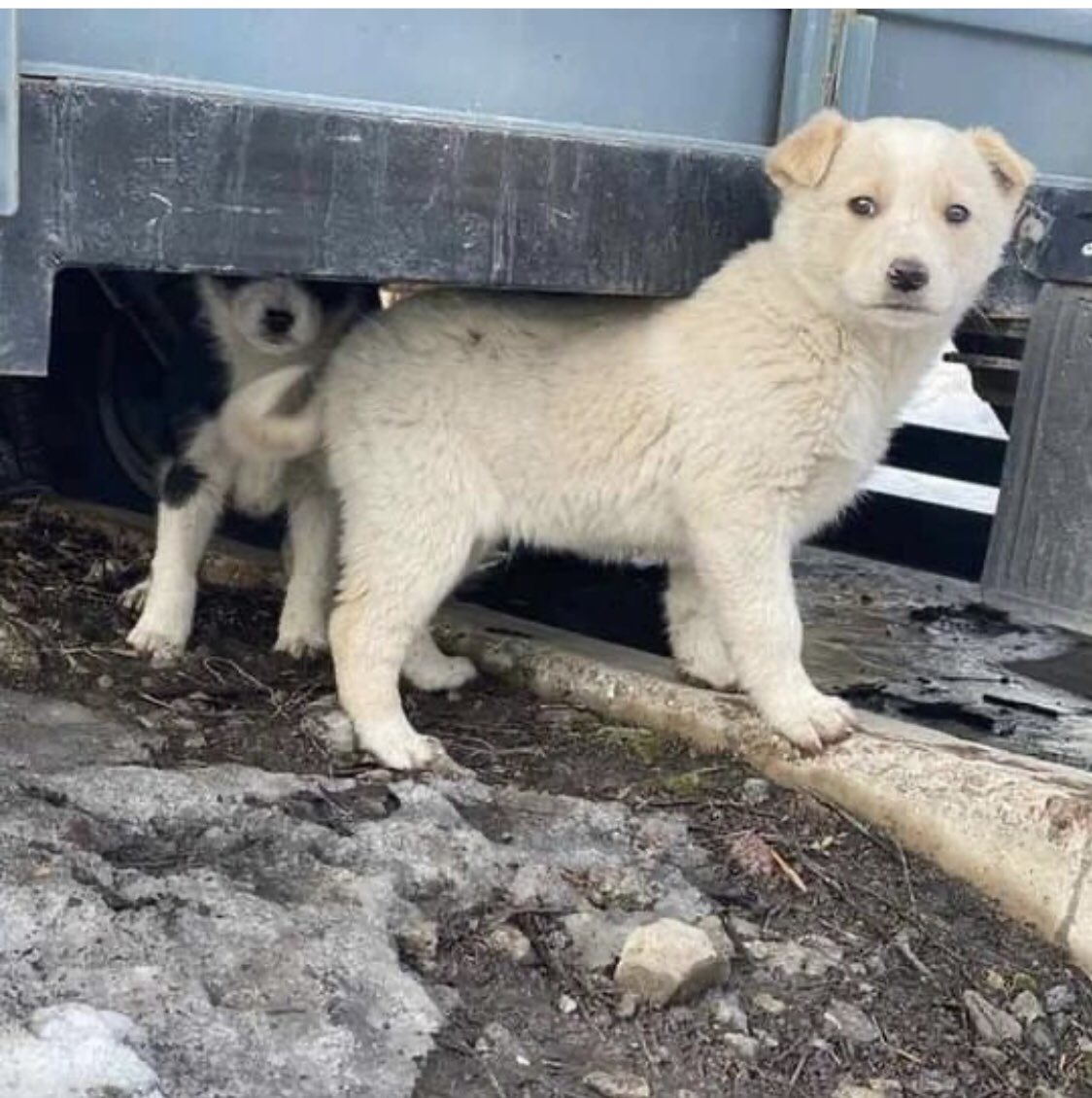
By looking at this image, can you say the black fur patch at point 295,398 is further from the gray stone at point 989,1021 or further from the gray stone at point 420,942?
the gray stone at point 989,1021

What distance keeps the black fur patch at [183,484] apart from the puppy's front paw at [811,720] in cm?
163

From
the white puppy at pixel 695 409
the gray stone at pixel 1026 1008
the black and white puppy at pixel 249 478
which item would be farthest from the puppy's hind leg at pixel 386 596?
the gray stone at pixel 1026 1008

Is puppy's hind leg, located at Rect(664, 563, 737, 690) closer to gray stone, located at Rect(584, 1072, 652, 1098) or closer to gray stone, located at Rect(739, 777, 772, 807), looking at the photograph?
gray stone, located at Rect(739, 777, 772, 807)

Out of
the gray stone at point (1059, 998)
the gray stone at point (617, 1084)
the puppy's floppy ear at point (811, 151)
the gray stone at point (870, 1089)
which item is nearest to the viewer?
the gray stone at point (617, 1084)

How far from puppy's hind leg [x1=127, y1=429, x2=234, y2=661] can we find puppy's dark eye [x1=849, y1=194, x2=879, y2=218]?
1743mm

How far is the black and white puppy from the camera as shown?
14.8 ft

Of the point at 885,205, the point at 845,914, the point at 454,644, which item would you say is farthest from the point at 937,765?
the point at 454,644

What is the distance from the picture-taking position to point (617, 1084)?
275 centimetres

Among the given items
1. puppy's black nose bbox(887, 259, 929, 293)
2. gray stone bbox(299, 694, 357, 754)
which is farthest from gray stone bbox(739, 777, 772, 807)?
puppy's black nose bbox(887, 259, 929, 293)

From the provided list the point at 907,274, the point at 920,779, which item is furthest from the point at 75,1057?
the point at 907,274

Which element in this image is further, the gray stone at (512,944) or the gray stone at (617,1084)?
the gray stone at (512,944)

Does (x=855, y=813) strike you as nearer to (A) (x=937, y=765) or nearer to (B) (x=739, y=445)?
(A) (x=937, y=765)

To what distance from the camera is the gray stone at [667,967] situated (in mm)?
2992

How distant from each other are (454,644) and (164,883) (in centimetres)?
193
